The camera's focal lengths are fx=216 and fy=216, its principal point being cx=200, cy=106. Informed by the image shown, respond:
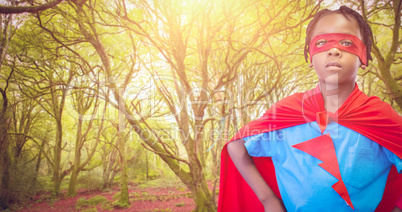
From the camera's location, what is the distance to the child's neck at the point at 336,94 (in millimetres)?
1188

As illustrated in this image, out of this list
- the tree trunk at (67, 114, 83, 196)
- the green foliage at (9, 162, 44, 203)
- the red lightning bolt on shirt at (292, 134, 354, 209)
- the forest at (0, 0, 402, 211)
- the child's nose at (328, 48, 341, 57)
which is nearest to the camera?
the red lightning bolt on shirt at (292, 134, 354, 209)

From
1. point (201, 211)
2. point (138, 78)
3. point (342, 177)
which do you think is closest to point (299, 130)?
point (342, 177)

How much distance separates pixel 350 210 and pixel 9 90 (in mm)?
8206

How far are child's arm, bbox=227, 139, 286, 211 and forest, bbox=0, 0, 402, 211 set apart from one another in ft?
3.54

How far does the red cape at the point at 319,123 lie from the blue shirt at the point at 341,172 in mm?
46

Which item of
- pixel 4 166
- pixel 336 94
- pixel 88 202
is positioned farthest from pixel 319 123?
pixel 88 202

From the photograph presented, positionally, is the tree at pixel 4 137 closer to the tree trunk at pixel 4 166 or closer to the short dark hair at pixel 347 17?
the tree trunk at pixel 4 166

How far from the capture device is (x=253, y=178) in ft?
3.68

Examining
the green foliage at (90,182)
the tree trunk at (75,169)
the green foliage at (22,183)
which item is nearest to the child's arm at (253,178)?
the green foliage at (22,183)

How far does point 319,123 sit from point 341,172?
249 millimetres

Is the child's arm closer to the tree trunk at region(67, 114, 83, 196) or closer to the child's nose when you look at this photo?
the child's nose

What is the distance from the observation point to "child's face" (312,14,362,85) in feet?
3.74

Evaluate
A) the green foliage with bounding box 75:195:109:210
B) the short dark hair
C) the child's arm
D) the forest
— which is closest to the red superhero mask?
the short dark hair

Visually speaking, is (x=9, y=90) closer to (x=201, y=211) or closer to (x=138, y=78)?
(x=138, y=78)
